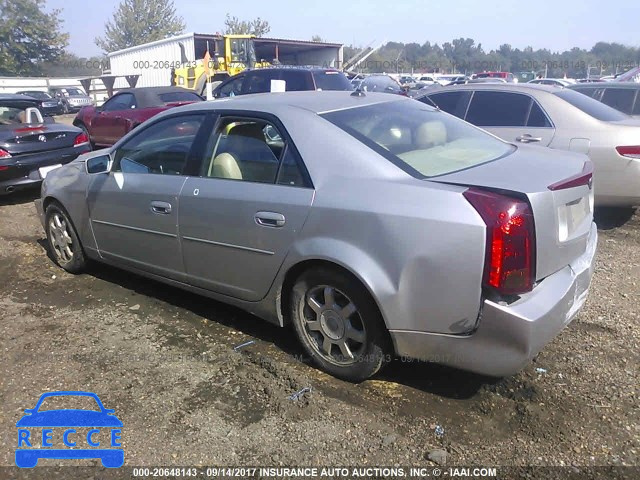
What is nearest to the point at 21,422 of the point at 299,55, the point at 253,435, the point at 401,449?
the point at 253,435

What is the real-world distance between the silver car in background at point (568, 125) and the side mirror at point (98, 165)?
11.8ft

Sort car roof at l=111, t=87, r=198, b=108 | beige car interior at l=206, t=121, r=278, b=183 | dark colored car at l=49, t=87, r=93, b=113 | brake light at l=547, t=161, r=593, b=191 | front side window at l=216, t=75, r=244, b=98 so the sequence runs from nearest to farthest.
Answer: brake light at l=547, t=161, r=593, b=191
beige car interior at l=206, t=121, r=278, b=183
car roof at l=111, t=87, r=198, b=108
front side window at l=216, t=75, r=244, b=98
dark colored car at l=49, t=87, r=93, b=113

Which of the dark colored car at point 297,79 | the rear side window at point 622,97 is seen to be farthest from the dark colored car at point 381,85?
the rear side window at point 622,97

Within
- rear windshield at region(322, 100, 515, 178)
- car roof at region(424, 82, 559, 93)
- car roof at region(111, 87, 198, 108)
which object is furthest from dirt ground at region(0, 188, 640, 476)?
car roof at region(111, 87, 198, 108)

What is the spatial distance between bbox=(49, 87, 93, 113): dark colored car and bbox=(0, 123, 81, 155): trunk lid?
22614 mm

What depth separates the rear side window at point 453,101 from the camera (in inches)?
261

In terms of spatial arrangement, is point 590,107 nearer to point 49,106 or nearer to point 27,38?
point 49,106

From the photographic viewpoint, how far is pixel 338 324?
307cm

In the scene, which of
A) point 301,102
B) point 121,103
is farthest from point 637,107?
point 121,103

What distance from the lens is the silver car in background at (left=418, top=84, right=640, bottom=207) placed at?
551 cm

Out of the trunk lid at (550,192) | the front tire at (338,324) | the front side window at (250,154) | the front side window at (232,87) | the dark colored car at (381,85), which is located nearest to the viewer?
the trunk lid at (550,192)

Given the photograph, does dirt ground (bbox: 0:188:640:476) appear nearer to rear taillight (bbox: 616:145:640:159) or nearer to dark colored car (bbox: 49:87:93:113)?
rear taillight (bbox: 616:145:640:159)

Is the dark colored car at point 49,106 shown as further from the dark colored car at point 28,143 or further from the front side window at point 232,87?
the front side window at point 232,87

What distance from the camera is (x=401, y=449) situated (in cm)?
258
